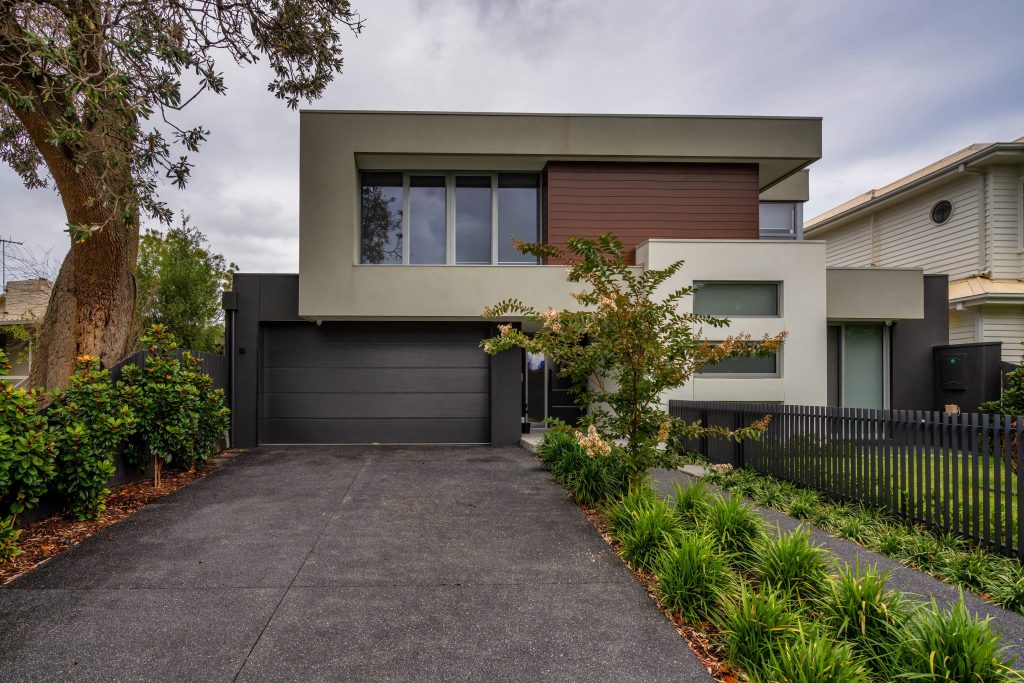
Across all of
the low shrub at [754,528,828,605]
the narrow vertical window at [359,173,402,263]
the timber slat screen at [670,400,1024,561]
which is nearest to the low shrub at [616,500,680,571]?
the low shrub at [754,528,828,605]

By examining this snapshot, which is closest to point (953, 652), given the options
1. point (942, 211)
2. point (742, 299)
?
point (742, 299)

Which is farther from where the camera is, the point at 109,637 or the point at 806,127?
the point at 806,127

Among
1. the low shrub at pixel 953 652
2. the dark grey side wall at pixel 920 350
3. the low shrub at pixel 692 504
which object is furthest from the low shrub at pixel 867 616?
the dark grey side wall at pixel 920 350

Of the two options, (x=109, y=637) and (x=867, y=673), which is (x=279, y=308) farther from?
(x=867, y=673)

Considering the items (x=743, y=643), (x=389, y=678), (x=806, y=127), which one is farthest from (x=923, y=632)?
(x=806, y=127)

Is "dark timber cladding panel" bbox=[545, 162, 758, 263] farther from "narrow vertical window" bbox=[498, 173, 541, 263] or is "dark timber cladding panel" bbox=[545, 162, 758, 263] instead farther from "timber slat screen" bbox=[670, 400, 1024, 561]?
"timber slat screen" bbox=[670, 400, 1024, 561]

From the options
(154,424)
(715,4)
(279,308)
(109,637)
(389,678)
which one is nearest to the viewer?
(389,678)

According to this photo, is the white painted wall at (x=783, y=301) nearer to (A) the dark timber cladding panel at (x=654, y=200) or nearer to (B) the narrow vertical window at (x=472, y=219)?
(A) the dark timber cladding panel at (x=654, y=200)

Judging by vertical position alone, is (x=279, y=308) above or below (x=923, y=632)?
above

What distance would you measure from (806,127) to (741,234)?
2.34 m

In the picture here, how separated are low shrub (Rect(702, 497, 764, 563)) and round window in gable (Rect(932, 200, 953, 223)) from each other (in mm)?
13256

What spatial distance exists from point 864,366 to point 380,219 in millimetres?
10460

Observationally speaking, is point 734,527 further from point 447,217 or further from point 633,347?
point 447,217

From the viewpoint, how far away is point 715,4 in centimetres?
966
